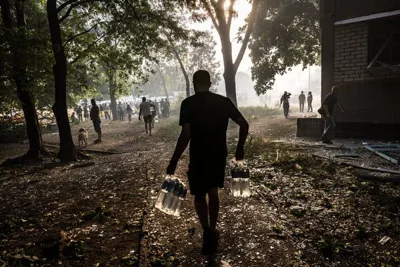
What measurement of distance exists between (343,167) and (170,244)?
5.09m

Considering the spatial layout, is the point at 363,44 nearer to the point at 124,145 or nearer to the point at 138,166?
the point at 138,166

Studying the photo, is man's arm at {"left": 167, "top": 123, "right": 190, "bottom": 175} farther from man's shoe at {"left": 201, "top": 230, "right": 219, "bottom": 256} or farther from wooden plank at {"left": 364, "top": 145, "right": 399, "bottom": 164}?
wooden plank at {"left": 364, "top": 145, "right": 399, "bottom": 164}

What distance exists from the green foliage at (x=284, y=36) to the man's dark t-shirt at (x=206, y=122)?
18781 mm

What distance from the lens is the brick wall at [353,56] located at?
31.8 feet

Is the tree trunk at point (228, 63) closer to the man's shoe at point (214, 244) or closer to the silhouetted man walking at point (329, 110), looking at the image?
the silhouetted man walking at point (329, 110)

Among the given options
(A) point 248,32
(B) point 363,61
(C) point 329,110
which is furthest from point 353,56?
(A) point 248,32

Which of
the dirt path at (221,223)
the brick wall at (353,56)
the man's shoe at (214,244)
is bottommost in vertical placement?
the dirt path at (221,223)

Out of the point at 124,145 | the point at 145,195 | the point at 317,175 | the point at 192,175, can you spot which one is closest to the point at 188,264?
the point at 192,175

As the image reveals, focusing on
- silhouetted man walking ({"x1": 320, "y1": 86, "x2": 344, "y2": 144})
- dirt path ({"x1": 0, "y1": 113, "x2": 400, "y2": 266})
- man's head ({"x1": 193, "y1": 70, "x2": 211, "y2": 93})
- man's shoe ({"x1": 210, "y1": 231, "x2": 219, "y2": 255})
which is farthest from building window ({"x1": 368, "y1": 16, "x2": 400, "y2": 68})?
man's shoe ({"x1": 210, "y1": 231, "x2": 219, "y2": 255})

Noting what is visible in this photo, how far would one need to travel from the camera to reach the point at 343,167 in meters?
6.70

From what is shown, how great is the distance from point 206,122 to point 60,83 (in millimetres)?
8073

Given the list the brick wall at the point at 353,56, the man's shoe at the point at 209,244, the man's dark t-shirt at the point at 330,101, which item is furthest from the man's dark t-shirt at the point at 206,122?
the brick wall at the point at 353,56

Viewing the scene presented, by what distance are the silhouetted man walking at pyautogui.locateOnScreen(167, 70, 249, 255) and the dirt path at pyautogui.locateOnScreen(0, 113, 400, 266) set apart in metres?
0.68

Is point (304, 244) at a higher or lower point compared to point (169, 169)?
lower
